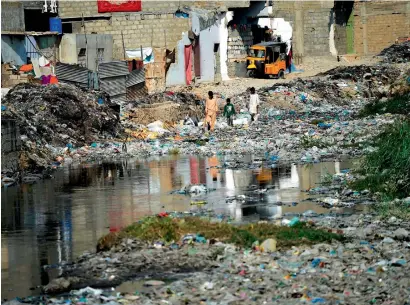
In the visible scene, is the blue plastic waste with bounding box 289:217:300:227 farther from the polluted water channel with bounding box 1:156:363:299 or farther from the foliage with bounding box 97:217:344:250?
the polluted water channel with bounding box 1:156:363:299

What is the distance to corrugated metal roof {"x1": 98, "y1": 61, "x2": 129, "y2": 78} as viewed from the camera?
39.2 meters

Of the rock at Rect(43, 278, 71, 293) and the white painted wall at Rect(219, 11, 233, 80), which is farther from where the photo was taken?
the white painted wall at Rect(219, 11, 233, 80)

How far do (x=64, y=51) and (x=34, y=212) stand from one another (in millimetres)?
27748

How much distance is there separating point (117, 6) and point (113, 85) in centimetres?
801

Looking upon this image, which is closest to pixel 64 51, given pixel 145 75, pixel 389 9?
pixel 145 75

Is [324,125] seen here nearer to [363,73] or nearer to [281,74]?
[363,73]

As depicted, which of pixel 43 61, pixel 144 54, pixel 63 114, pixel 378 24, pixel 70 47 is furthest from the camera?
pixel 378 24

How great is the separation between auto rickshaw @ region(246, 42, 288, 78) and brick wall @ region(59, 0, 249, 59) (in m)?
3.73

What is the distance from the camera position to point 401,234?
38.0 ft

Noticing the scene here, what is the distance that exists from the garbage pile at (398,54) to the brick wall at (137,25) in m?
10.2

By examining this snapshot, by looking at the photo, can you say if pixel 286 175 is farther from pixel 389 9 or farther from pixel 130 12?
pixel 389 9

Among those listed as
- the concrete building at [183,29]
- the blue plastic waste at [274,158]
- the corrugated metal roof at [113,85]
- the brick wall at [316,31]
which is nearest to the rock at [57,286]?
the blue plastic waste at [274,158]

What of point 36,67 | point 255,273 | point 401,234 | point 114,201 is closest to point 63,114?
point 114,201

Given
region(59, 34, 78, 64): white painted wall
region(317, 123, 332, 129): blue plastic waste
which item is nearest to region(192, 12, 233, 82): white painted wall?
region(59, 34, 78, 64): white painted wall
